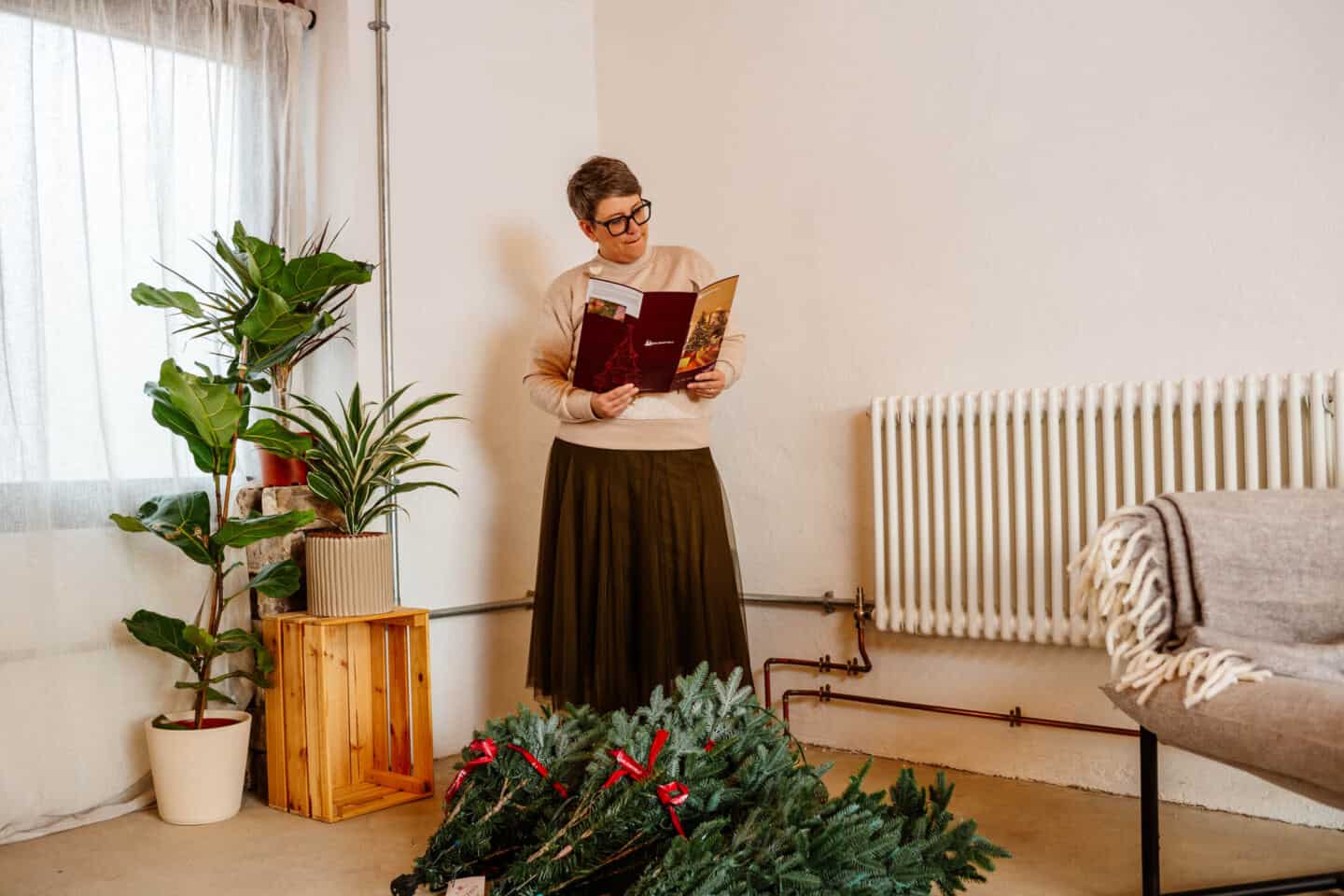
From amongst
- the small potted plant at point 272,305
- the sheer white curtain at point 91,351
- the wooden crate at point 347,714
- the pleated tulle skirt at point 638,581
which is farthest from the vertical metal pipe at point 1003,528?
the sheer white curtain at point 91,351

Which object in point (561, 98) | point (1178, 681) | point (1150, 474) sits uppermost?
point (561, 98)

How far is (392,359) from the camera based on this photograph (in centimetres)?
281

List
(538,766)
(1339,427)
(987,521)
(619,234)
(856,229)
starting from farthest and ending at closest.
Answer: (856,229), (619,234), (987,521), (1339,427), (538,766)

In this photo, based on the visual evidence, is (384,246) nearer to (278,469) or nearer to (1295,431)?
(278,469)

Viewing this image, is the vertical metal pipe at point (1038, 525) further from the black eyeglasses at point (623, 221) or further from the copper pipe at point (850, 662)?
the black eyeglasses at point (623, 221)

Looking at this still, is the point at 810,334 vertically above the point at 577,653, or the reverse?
the point at 810,334

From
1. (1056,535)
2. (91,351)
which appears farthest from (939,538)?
(91,351)

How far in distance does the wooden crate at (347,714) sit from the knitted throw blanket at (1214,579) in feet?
5.06

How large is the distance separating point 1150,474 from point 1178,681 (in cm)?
76

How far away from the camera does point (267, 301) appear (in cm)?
231

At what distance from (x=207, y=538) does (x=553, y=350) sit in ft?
2.97

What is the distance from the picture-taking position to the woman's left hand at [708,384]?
2.45 meters

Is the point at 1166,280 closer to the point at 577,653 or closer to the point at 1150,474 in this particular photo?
the point at 1150,474

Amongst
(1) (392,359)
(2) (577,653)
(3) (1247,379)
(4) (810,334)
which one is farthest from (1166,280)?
(1) (392,359)
